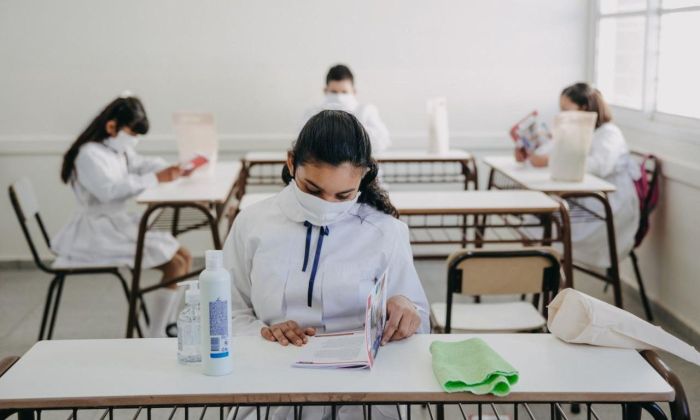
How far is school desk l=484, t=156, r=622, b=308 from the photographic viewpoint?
3609 millimetres

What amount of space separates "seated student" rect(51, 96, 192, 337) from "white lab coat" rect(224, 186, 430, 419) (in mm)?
1809

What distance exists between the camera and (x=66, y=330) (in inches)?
159

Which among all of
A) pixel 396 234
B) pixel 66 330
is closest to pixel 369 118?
pixel 66 330

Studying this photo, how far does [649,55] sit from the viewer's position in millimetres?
4250

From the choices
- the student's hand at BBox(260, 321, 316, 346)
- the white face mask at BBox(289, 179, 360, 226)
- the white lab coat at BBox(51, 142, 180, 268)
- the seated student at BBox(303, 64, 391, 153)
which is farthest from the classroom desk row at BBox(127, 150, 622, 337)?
the student's hand at BBox(260, 321, 316, 346)

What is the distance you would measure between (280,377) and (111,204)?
2422 mm

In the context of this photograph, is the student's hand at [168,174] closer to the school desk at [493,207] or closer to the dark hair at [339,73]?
the school desk at [493,207]

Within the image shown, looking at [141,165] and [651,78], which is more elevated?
[651,78]

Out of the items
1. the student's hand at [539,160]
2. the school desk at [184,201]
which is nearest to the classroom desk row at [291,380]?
the school desk at [184,201]

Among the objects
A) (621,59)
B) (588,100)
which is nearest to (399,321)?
(588,100)

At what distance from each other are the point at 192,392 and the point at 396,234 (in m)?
0.66

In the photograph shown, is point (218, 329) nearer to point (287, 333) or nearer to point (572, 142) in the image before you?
point (287, 333)

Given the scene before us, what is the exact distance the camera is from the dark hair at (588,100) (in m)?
4.17

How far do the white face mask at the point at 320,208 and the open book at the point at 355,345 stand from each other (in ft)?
0.81
